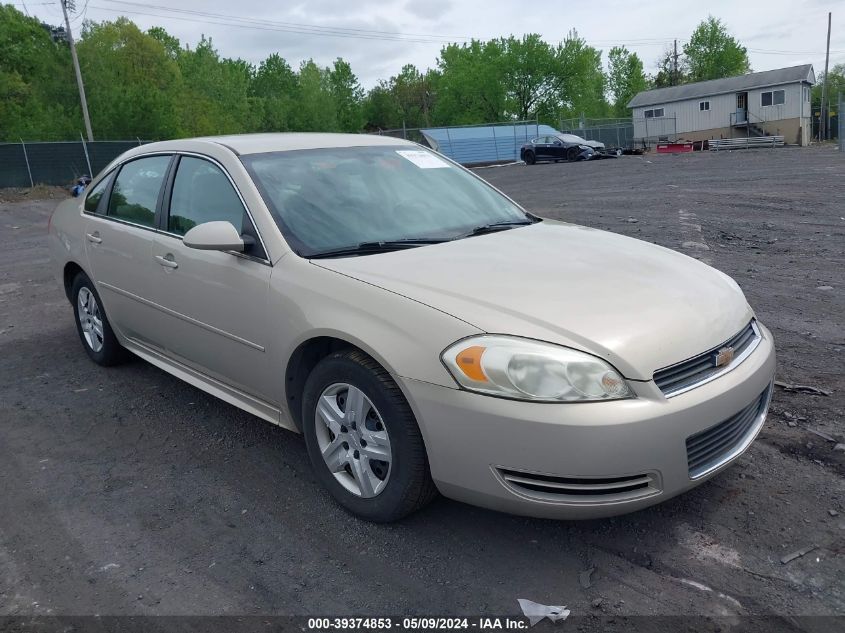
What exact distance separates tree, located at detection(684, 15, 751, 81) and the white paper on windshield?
84.5 meters

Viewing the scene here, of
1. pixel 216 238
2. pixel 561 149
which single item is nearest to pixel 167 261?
pixel 216 238

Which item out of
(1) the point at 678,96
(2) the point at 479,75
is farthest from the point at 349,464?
(2) the point at 479,75

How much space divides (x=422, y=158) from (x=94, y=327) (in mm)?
2810

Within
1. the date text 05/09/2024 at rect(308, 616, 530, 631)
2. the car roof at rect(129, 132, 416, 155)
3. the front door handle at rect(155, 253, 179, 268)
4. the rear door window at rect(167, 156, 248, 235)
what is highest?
the car roof at rect(129, 132, 416, 155)

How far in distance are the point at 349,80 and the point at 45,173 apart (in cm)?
5692

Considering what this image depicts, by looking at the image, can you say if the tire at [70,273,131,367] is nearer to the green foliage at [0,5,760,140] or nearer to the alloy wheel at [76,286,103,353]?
the alloy wheel at [76,286,103,353]

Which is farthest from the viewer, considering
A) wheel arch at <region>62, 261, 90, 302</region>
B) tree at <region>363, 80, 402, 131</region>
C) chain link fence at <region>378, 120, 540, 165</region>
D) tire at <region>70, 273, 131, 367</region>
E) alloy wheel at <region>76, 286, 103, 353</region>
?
tree at <region>363, 80, 402, 131</region>

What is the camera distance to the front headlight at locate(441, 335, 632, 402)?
2.56m

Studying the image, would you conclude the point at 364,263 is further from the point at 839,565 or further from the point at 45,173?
the point at 45,173

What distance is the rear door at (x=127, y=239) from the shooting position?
444 centimetres

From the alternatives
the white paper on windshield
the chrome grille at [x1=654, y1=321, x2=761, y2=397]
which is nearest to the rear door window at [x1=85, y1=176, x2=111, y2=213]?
the white paper on windshield

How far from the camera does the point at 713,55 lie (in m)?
80.2

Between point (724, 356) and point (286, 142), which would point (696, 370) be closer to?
point (724, 356)

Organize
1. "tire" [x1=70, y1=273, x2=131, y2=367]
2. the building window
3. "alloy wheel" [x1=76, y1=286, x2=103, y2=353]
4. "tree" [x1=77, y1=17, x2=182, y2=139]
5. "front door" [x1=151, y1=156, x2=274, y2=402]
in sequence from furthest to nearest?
the building window
"tree" [x1=77, y1=17, x2=182, y2=139]
"alloy wheel" [x1=76, y1=286, x2=103, y2=353]
"tire" [x1=70, y1=273, x2=131, y2=367]
"front door" [x1=151, y1=156, x2=274, y2=402]
